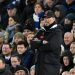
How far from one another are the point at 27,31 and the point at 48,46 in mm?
2536

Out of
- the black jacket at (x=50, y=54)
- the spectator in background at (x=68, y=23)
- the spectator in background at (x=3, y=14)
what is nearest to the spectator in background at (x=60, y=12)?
the spectator in background at (x=68, y=23)

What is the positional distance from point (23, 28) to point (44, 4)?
77cm

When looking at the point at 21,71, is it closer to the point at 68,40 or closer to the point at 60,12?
the point at 68,40

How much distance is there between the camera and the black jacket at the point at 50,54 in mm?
7750

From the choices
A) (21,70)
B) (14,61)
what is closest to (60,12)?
(14,61)

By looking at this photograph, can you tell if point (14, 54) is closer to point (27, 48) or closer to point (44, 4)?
point (27, 48)

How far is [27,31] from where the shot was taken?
10.2m

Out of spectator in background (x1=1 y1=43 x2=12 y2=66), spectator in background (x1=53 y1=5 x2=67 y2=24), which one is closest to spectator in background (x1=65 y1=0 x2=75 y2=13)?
spectator in background (x1=53 y1=5 x2=67 y2=24)

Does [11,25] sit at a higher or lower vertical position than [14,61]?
higher

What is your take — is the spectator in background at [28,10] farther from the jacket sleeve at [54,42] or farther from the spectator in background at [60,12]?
the jacket sleeve at [54,42]

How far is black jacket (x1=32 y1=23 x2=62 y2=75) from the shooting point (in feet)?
25.4

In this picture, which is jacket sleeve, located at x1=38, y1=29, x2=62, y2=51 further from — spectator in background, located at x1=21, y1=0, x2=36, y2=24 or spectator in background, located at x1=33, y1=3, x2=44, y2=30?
spectator in background, located at x1=21, y1=0, x2=36, y2=24

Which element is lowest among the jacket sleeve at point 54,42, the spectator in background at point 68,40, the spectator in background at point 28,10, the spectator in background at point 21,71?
the spectator in background at point 21,71

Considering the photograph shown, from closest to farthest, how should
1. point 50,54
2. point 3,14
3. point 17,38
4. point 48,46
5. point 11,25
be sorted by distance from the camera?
point 48,46 → point 50,54 → point 17,38 → point 11,25 → point 3,14
